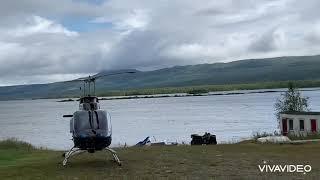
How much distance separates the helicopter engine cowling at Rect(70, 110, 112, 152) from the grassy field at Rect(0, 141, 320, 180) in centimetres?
66

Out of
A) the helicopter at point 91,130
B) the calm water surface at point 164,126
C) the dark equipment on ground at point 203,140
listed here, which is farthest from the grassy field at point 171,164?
the calm water surface at point 164,126

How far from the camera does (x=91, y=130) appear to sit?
50.0ft

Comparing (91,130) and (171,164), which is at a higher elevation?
(91,130)

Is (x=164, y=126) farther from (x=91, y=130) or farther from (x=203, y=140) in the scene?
(x=91, y=130)

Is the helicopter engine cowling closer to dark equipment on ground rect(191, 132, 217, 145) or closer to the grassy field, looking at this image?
the grassy field

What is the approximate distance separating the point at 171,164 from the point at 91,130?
2.53 metres

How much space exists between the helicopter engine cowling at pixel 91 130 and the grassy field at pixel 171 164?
0.66 meters

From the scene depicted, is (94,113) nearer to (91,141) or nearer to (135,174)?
(91,141)

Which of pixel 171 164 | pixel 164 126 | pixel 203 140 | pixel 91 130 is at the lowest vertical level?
pixel 164 126

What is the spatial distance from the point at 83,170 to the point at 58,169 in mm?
839

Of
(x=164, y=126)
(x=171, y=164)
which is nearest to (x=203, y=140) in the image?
(x=171, y=164)

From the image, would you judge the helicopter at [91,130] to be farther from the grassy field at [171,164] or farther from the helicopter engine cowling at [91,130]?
the grassy field at [171,164]

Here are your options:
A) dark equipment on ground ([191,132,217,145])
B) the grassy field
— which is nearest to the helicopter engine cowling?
the grassy field

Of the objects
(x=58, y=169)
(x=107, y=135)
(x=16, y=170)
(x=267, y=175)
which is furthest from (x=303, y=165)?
(x=16, y=170)
